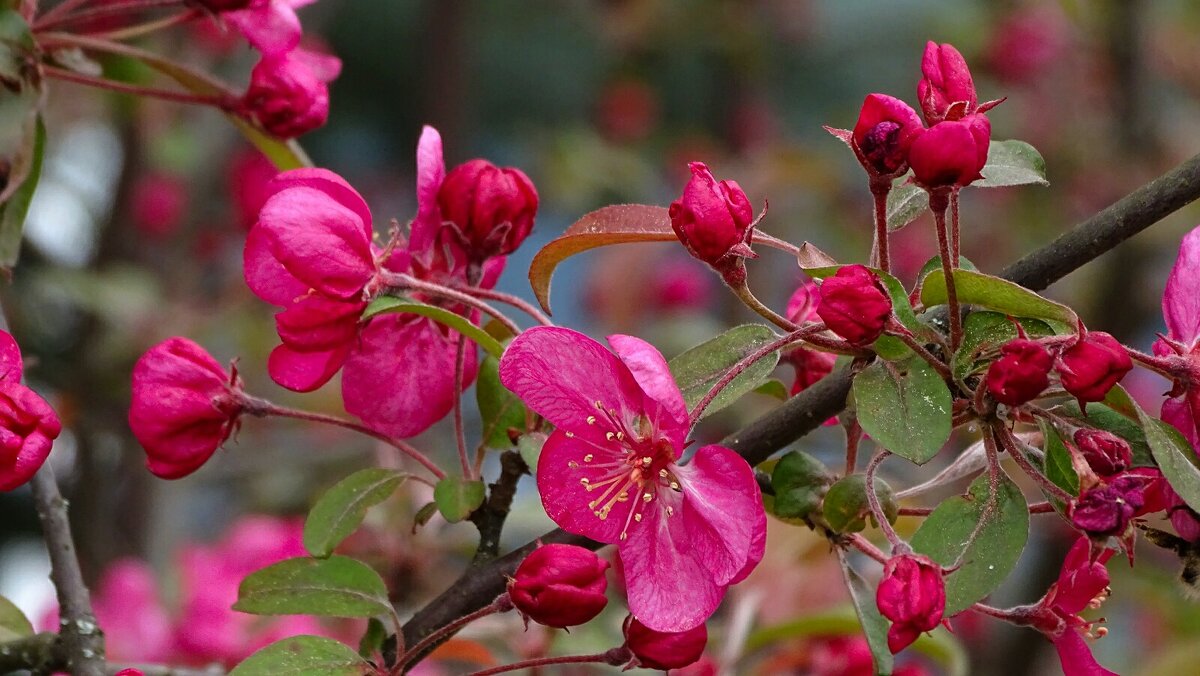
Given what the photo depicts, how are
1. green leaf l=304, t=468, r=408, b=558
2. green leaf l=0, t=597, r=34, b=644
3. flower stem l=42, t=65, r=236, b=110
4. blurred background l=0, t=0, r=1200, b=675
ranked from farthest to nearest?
blurred background l=0, t=0, r=1200, b=675 → flower stem l=42, t=65, r=236, b=110 → green leaf l=0, t=597, r=34, b=644 → green leaf l=304, t=468, r=408, b=558

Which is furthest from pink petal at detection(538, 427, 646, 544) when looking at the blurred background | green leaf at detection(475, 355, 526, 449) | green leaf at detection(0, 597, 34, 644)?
the blurred background

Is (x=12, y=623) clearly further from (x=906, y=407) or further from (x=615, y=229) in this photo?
(x=906, y=407)

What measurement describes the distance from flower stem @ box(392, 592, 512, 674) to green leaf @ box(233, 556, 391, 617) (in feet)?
0.13

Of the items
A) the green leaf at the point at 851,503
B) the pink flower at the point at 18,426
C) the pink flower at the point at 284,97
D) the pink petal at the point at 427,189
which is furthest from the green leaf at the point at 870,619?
the pink flower at the point at 284,97

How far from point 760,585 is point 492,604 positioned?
0.92 m

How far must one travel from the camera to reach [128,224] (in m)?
2.95

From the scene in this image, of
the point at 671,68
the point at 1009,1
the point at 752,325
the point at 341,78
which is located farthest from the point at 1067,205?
the point at 752,325

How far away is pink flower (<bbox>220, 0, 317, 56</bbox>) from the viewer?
1.09 meters

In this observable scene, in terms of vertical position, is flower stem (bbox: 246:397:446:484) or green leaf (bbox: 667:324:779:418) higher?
green leaf (bbox: 667:324:779:418)

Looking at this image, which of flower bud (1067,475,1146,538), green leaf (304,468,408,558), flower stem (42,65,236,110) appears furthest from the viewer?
flower stem (42,65,236,110)

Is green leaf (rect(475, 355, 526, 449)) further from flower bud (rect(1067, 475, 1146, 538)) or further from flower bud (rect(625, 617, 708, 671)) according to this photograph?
flower bud (rect(1067, 475, 1146, 538))

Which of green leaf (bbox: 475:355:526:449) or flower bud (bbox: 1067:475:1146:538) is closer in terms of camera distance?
flower bud (bbox: 1067:475:1146:538)

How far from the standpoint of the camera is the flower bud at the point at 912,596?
26.7 inches

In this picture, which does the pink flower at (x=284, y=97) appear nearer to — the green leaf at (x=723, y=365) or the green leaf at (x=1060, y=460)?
the green leaf at (x=723, y=365)
